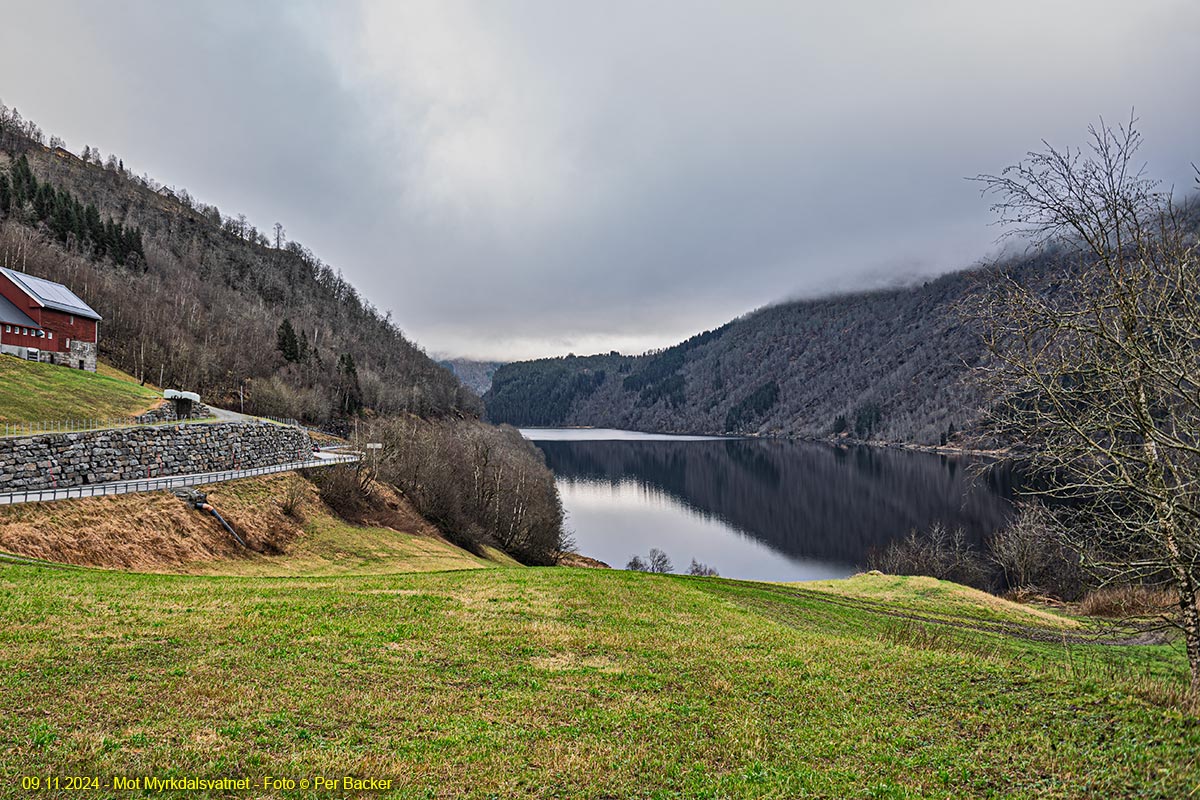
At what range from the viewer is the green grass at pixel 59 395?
3791 cm

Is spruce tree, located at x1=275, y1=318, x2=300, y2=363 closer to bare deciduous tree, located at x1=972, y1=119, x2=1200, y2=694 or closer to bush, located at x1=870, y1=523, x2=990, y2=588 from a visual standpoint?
bush, located at x1=870, y1=523, x2=990, y2=588

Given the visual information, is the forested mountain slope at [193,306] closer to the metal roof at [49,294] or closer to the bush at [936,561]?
the metal roof at [49,294]

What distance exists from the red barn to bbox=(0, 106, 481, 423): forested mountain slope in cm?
2642

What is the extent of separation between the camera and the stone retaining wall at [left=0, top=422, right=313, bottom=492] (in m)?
29.0

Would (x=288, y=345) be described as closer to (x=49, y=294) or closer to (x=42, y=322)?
(x=49, y=294)

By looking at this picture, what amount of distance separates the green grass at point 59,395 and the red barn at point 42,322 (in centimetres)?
539

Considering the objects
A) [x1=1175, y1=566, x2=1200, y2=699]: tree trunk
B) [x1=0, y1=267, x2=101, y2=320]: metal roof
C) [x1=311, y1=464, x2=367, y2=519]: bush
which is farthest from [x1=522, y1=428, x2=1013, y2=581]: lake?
[x1=0, y1=267, x2=101, y2=320]: metal roof

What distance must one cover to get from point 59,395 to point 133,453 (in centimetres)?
1369

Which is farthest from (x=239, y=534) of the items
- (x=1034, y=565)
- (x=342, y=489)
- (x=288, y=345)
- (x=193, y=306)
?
(x=193, y=306)

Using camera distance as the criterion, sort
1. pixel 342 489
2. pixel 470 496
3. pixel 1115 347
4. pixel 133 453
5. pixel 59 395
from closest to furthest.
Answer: pixel 1115 347
pixel 133 453
pixel 59 395
pixel 342 489
pixel 470 496

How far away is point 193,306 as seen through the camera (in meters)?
123

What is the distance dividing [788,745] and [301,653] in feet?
31.8

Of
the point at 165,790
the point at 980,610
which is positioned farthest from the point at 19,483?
the point at 980,610

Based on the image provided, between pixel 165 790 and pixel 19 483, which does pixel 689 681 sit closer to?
pixel 165 790
